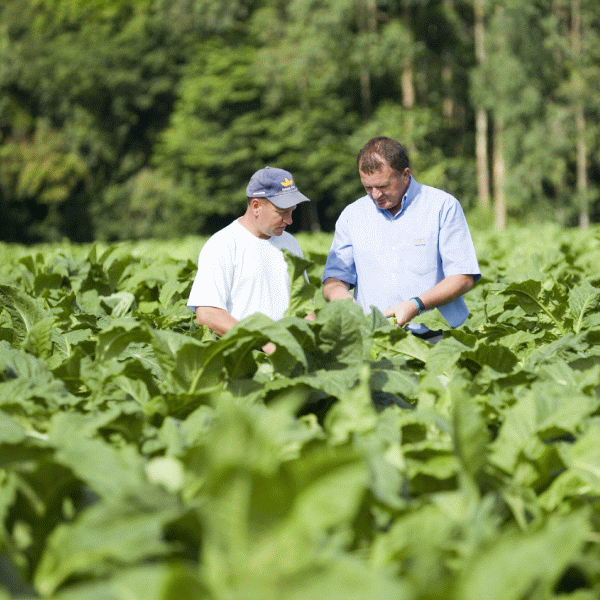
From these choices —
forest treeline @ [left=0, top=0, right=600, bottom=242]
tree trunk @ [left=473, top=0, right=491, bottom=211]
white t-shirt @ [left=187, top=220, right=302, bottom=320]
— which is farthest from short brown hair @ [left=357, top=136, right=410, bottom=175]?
tree trunk @ [left=473, top=0, right=491, bottom=211]

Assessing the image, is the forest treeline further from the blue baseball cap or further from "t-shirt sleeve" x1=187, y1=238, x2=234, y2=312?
"t-shirt sleeve" x1=187, y1=238, x2=234, y2=312

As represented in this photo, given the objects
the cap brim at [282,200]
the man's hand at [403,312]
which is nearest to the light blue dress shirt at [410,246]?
the man's hand at [403,312]

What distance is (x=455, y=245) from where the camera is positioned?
4.41 m

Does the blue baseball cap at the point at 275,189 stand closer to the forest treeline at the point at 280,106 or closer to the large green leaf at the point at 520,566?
the large green leaf at the point at 520,566

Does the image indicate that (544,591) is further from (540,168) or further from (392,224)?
(540,168)

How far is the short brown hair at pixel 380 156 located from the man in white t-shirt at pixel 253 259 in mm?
423

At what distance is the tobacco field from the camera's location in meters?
1.23

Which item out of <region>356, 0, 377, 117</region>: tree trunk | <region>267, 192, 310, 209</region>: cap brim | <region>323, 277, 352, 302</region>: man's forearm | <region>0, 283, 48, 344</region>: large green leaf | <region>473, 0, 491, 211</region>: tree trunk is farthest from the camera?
<region>356, 0, 377, 117</region>: tree trunk

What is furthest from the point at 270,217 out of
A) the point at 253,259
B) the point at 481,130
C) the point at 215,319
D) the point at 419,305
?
the point at 481,130

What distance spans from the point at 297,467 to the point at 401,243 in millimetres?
3316

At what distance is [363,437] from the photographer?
1894 millimetres

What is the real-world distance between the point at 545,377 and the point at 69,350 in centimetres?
169

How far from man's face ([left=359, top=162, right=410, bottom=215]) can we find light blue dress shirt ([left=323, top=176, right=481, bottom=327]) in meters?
0.07

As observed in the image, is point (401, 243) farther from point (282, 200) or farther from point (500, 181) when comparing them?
point (500, 181)
